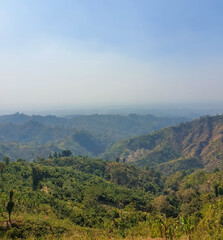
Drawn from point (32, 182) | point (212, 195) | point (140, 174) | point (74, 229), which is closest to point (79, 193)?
point (32, 182)

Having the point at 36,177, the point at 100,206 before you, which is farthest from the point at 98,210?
the point at 36,177

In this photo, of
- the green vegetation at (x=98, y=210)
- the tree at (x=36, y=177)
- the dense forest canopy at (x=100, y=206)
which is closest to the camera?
the green vegetation at (x=98, y=210)

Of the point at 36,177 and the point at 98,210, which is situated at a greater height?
the point at 36,177

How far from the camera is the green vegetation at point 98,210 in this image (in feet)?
79.8

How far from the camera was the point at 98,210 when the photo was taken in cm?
4112

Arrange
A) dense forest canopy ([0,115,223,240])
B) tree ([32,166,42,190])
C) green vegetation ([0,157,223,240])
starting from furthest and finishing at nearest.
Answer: tree ([32,166,42,190]), dense forest canopy ([0,115,223,240]), green vegetation ([0,157,223,240])

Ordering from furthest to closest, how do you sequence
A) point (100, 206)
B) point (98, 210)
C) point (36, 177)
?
point (36, 177) < point (100, 206) < point (98, 210)

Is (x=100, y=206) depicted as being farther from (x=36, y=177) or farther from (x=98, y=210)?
(x=36, y=177)

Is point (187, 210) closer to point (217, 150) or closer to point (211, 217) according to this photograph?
point (211, 217)

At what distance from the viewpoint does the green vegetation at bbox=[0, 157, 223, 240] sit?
2433cm

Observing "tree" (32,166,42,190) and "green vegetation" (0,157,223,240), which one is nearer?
"green vegetation" (0,157,223,240)

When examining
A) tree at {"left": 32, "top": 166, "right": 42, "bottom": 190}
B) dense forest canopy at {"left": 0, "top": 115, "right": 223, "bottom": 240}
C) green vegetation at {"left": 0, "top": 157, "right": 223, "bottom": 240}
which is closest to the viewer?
green vegetation at {"left": 0, "top": 157, "right": 223, "bottom": 240}

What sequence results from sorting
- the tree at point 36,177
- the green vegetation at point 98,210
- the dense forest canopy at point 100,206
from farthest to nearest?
the tree at point 36,177 → the dense forest canopy at point 100,206 → the green vegetation at point 98,210

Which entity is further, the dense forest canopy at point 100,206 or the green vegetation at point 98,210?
the dense forest canopy at point 100,206
